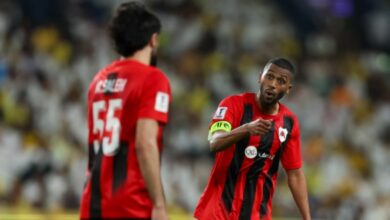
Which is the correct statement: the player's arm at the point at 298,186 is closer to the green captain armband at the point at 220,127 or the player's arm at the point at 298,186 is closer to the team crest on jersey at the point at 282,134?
the team crest on jersey at the point at 282,134

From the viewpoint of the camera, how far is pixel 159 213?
5035 millimetres

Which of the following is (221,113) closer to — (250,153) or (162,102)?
(250,153)

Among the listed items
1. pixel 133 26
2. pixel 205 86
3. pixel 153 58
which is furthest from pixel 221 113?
pixel 205 86

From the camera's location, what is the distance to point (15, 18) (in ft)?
48.3

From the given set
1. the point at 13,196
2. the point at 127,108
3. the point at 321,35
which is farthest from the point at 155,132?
the point at 321,35

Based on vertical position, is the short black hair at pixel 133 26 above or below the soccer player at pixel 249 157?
above

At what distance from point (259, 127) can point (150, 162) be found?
4.09 ft

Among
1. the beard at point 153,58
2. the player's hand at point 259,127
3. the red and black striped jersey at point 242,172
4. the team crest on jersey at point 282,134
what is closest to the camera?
the beard at point 153,58

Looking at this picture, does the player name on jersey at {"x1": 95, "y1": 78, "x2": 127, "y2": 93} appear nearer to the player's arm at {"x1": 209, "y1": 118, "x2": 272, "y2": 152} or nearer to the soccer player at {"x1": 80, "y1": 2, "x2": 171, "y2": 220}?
the soccer player at {"x1": 80, "y1": 2, "x2": 171, "y2": 220}

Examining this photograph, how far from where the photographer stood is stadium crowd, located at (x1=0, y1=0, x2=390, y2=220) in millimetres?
13383

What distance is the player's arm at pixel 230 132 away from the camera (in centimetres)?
612

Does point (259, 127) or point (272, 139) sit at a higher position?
point (259, 127)

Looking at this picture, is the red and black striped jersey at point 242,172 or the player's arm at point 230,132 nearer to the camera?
the player's arm at point 230,132

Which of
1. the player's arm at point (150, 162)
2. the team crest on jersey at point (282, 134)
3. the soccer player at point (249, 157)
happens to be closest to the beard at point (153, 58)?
the player's arm at point (150, 162)
